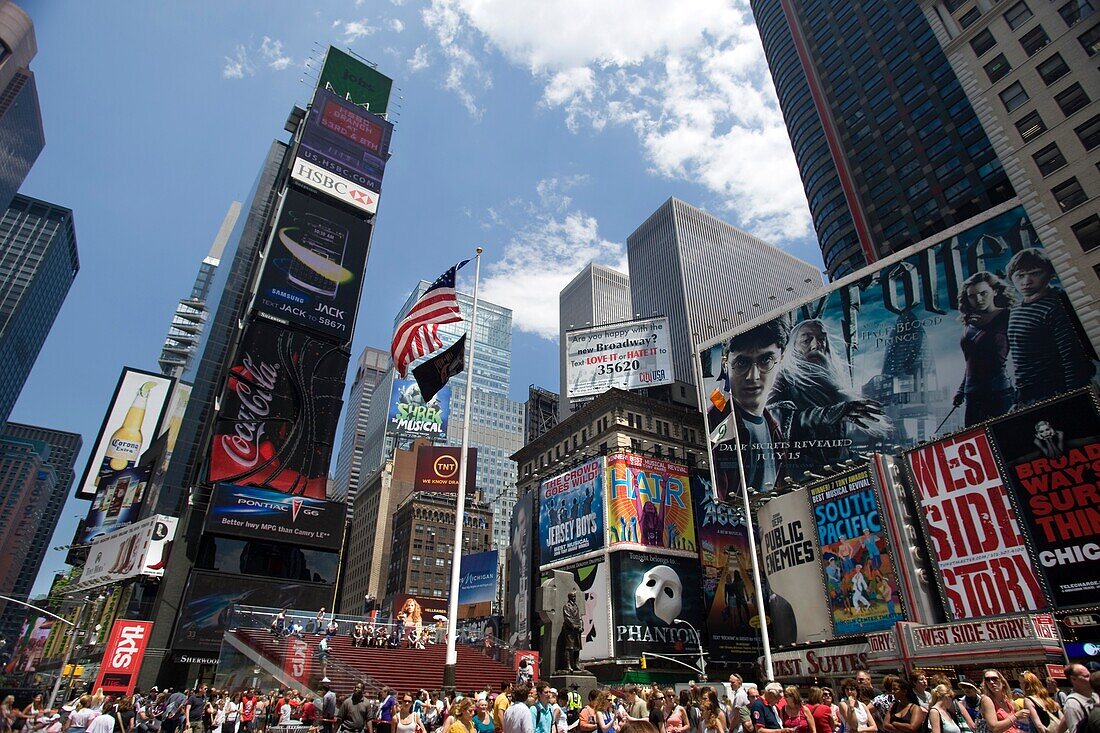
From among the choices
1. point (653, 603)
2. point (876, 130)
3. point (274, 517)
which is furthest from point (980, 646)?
point (876, 130)

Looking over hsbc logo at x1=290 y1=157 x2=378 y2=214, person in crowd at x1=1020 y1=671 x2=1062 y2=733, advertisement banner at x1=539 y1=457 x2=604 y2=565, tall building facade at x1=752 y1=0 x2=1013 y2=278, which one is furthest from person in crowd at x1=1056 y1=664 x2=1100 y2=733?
tall building facade at x1=752 y1=0 x2=1013 y2=278

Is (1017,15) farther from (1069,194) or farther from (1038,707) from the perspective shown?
(1038,707)

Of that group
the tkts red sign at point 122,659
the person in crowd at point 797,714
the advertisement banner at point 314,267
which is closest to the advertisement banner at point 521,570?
the advertisement banner at point 314,267

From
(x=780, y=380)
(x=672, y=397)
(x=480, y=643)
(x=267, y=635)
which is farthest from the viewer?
(x=672, y=397)

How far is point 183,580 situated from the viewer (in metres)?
48.2

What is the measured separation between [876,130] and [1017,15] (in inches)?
1657

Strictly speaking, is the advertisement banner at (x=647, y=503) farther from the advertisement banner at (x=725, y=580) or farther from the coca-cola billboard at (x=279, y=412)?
the coca-cola billboard at (x=279, y=412)

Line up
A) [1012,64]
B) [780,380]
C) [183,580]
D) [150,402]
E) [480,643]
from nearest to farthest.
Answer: [480,643] → [1012,64] → [183,580] → [780,380] → [150,402]

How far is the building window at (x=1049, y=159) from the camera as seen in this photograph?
1638 inches

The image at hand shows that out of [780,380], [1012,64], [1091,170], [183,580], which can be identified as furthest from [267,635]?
[1012,64]

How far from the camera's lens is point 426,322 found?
82.6 ft

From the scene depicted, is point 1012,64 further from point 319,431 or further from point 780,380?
point 319,431

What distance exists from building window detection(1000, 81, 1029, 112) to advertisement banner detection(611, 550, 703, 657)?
151ft

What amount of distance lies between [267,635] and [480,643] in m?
13.9
